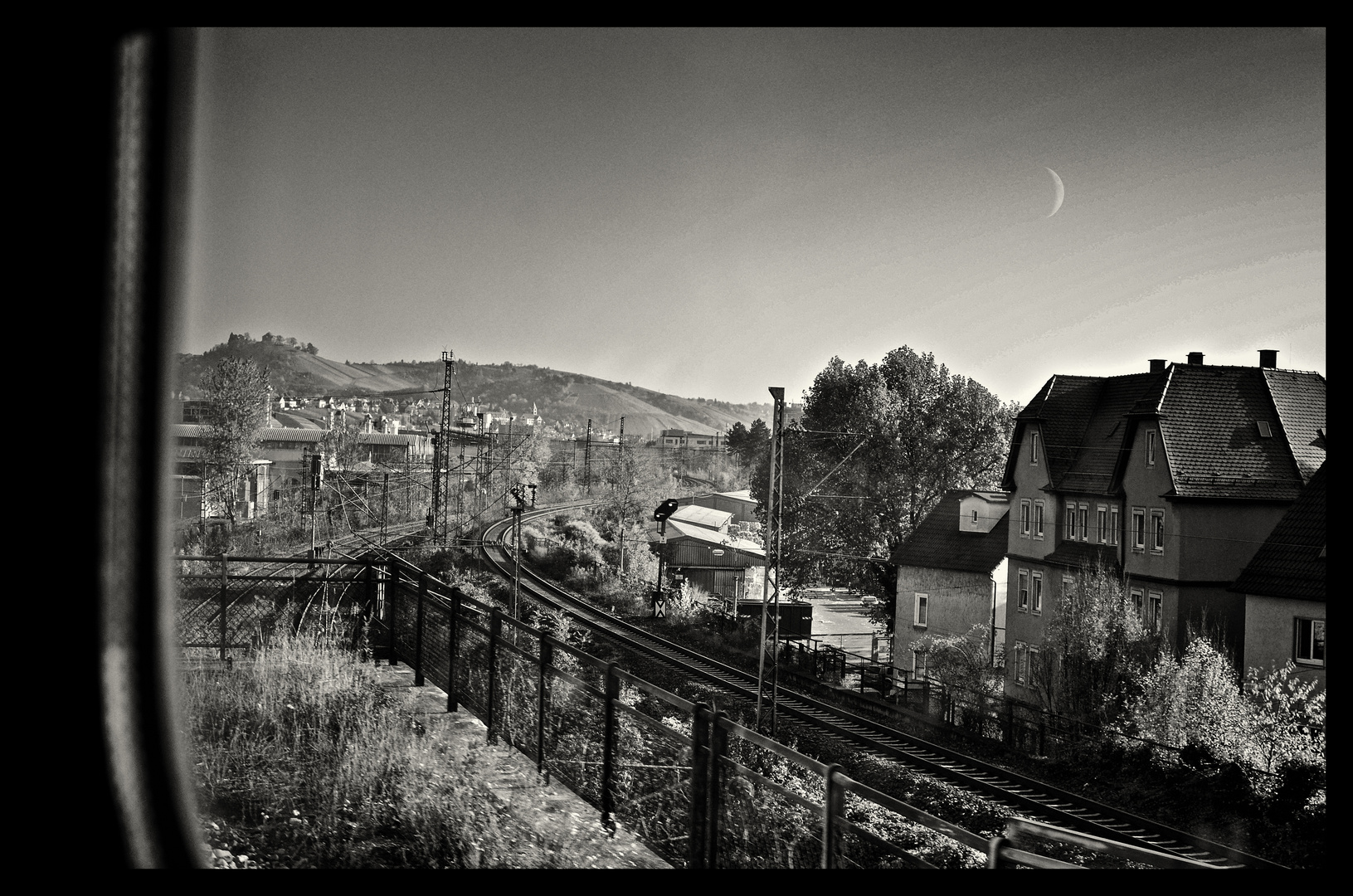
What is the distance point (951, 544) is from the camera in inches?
986

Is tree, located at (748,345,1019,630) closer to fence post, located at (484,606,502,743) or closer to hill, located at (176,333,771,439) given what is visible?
hill, located at (176,333,771,439)

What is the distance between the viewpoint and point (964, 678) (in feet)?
66.7

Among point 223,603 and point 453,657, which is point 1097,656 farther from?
point 223,603

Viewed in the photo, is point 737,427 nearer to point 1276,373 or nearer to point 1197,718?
point 1276,373

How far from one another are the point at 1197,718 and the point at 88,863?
14751mm

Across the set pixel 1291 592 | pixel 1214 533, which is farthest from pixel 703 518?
pixel 1291 592

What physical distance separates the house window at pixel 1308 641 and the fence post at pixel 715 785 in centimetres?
1440

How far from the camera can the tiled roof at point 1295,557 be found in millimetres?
14766

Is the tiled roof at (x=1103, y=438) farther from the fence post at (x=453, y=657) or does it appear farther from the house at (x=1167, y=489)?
the fence post at (x=453, y=657)

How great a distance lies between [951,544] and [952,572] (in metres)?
0.83

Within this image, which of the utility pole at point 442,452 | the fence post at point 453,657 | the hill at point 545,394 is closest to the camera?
the fence post at point 453,657

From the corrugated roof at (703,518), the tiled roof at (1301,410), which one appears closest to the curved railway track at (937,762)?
the tiled roof at (1301,410)

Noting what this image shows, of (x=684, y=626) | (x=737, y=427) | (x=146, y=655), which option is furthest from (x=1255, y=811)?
(x=737, y=427)

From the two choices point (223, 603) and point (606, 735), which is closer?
point (606, 735)
